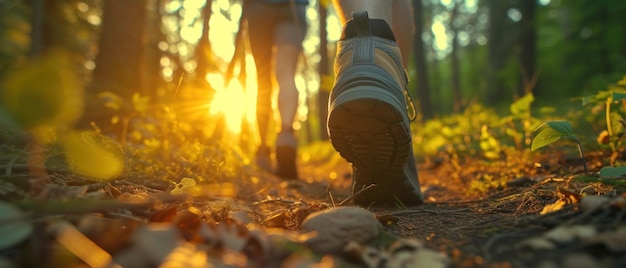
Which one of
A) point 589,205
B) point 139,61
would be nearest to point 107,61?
point 139,61

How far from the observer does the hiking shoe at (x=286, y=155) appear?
323cm

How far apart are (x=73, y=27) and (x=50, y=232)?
7.05 m

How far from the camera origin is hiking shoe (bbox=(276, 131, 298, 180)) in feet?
10.6

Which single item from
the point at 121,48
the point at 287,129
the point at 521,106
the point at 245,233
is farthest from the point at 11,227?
the point at 121,48

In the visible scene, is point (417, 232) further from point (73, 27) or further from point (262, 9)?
point (73, 27)

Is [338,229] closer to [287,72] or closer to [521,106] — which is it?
[521,106]

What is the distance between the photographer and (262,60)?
3.75 metres

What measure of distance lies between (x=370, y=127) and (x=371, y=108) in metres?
0.08

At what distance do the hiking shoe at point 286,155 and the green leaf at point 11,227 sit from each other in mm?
2435

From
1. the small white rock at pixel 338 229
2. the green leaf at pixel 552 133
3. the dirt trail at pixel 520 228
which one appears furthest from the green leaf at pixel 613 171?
the small white rock at pixel 338 229

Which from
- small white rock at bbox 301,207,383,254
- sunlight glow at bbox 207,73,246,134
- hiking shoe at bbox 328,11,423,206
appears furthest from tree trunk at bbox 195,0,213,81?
small white rock at bbox 301,207,383,254

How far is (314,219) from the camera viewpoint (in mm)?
1009

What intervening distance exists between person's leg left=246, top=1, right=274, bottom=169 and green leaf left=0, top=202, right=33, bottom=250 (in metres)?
2.91

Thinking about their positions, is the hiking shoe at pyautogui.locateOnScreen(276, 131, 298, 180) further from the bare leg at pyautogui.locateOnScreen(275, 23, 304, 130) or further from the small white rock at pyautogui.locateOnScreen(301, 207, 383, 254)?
the small white rock at pyautogui.locateOnScreen(301, 207, 383, 254)
